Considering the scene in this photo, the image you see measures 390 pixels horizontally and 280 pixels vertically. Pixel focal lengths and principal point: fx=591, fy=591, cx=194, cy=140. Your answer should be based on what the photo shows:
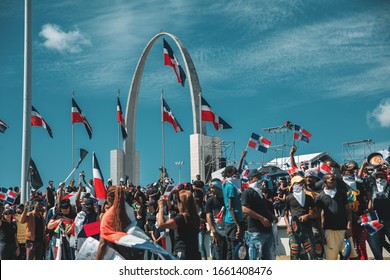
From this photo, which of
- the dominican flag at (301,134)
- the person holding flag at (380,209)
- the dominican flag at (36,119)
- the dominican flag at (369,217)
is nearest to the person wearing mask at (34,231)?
the dominican flag at (369,217)

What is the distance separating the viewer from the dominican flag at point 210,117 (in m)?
26.4

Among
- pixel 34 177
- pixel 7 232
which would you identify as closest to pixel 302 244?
pixel 7 232

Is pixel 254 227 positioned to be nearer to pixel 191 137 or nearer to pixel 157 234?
pixel 157 234

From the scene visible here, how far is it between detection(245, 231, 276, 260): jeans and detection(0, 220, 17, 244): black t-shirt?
5748 millimetres

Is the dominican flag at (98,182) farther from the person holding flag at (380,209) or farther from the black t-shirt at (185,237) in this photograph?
the person holding flag at (380,209)

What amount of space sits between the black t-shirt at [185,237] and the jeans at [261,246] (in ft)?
6.01

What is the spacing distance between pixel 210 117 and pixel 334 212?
17385 mm

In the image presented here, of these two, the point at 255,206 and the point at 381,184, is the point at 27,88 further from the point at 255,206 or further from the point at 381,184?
the point at 381,184

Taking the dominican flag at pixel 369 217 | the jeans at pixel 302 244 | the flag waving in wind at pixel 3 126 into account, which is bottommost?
the jeans at pixel 302 244

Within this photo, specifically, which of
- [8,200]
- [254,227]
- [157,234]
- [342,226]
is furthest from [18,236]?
[342,226]

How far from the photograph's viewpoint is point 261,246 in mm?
9086

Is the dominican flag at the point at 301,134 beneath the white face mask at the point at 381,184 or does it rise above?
above

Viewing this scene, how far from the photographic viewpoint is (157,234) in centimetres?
1312
